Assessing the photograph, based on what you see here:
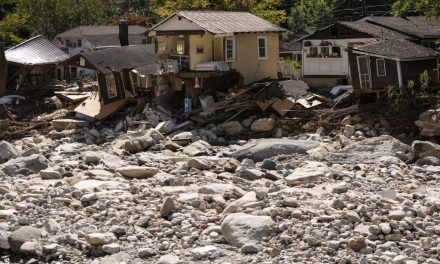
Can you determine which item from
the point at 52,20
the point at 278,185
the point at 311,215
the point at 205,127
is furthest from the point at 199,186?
the point at 52,20

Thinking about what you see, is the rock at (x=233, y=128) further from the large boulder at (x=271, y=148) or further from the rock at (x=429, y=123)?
the rock at (x=429, y=123)

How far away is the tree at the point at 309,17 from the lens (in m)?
60.3

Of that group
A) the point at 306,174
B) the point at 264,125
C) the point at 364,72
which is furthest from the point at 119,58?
the point at 306,174

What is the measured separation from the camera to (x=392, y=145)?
25266 mm

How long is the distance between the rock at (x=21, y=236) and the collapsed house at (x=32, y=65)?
89.8 feet

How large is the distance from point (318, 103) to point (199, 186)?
1177 centimetres

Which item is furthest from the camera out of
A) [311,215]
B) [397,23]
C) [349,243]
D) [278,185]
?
[397,23]

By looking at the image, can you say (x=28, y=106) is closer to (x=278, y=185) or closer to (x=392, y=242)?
(x=278, y=185)

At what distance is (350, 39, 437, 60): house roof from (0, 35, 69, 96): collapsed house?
19579mm

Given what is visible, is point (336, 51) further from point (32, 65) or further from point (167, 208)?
point (167, 208)

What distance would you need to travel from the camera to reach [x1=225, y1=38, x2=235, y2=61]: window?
117ft

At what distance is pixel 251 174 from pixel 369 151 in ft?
17.2

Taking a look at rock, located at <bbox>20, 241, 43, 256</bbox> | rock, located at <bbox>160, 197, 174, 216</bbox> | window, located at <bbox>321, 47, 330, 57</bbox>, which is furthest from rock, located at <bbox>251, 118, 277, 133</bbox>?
rock, located at <bbox>20, 241, 43, 256</bbox>

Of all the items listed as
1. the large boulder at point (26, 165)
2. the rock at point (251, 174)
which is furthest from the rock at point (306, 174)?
the large boulder at point (26, 165)
